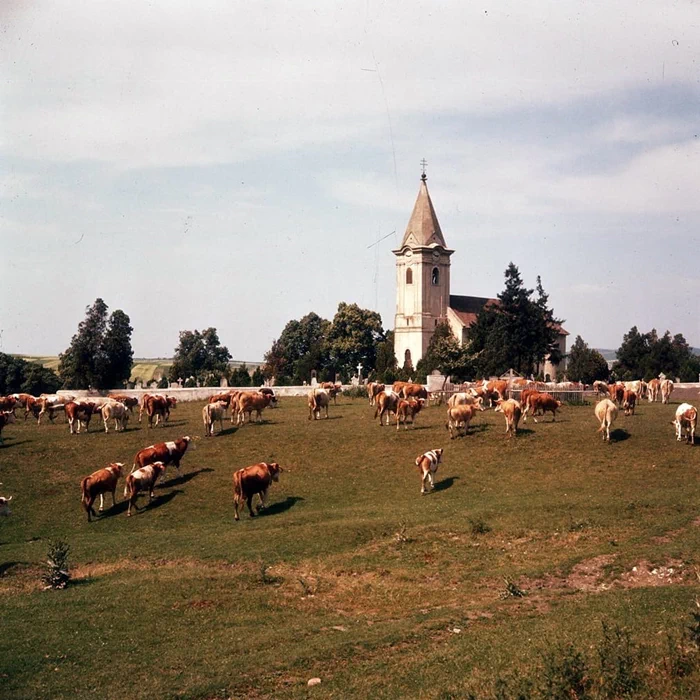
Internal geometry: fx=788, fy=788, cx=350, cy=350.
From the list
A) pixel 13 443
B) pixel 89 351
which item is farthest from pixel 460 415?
pixel 89 351

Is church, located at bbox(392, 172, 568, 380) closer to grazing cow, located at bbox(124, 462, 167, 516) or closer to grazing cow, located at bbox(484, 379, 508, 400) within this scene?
grazing cow, located at bbox(484, 379, 508, 400)

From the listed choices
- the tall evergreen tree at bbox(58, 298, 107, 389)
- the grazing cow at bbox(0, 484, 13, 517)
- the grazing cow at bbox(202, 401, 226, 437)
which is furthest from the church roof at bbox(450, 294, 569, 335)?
the grazing cow at bbox(0, 484, 13, 517)

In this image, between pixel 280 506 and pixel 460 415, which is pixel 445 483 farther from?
pixel 460 415

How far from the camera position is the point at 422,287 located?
10550 cm

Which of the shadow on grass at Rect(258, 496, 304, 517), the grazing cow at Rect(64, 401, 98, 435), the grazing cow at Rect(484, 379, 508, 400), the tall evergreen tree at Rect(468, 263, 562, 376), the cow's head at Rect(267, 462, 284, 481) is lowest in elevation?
the shadow on grass at Rect(258, 496, 304, 517)

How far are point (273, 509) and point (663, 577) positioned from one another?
11.6 metres

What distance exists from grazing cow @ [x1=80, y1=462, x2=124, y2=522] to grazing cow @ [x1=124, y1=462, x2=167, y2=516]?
1.49 feet

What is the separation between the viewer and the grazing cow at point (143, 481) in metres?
24.0

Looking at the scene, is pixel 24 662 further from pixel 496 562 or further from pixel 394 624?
pixel 496 562

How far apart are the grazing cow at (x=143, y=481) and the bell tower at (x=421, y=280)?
3153 inches

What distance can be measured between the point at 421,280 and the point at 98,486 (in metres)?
84.4

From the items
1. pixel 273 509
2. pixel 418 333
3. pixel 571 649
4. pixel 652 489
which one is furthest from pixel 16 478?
pixel 418 333

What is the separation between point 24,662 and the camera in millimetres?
11930

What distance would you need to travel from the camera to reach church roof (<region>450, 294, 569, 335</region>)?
10662cm
